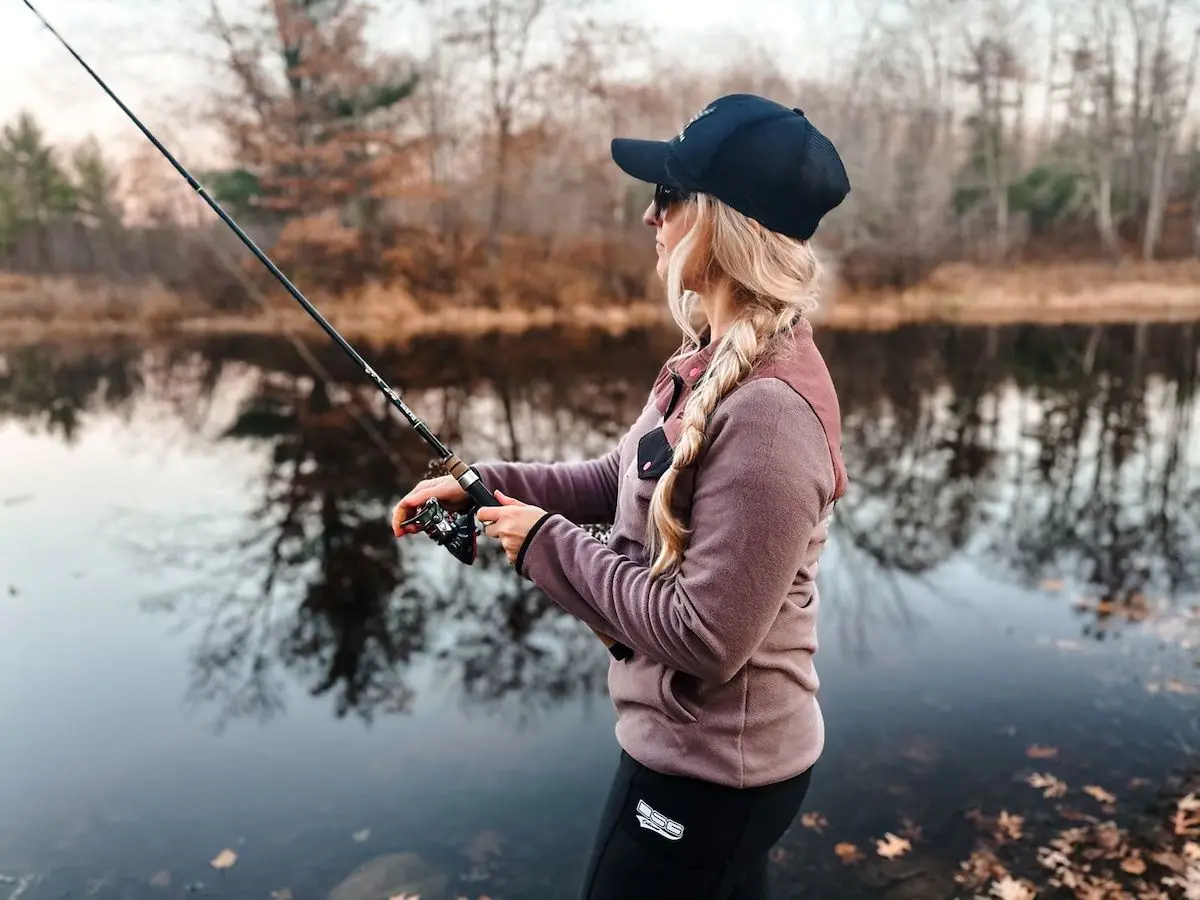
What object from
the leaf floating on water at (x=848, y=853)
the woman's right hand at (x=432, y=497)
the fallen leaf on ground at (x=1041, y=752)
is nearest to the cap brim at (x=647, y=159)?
the woman's right hand at (x=432, y=497)

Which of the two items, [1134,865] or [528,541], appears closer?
[528,541]

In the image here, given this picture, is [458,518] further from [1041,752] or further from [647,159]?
[1041,752]

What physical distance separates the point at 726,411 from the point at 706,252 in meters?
0.28

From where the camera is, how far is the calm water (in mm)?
3369

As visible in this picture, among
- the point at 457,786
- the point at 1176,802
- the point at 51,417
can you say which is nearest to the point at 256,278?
the point at 51,417

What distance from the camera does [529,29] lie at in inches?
957

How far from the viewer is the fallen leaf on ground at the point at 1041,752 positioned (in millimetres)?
3789

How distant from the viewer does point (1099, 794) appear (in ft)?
11.5

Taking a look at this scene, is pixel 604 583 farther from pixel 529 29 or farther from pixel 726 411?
pixel 529 29

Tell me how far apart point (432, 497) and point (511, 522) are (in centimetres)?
36

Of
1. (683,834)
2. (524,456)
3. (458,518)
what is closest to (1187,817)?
(683,834)

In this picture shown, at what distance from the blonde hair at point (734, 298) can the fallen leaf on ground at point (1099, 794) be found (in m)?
2.95

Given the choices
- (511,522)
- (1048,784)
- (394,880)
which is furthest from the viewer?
(1048,784)

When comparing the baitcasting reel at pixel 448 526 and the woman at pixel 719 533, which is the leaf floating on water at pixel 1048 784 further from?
the baitcasting reel at pixel 448 526
